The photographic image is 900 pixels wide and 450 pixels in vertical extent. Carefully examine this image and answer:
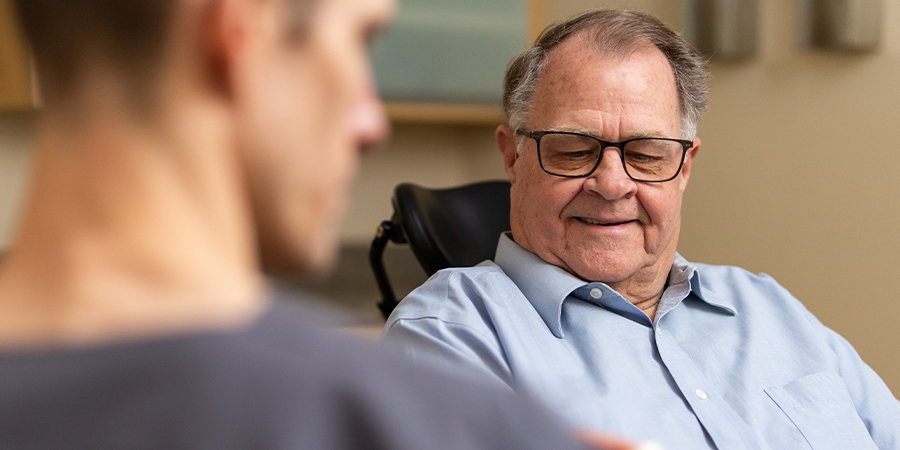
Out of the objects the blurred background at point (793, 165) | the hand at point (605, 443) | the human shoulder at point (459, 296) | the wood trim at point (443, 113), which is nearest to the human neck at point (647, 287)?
the human shoulder at point (459, 296)

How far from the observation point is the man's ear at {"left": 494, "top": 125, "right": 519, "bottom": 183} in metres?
1.49

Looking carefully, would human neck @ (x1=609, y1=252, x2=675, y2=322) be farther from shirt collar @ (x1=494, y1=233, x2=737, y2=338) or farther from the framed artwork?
the framed artwork

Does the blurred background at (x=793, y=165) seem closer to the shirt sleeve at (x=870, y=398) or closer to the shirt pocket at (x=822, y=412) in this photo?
the shirt sleeve at (x=870, y=398)

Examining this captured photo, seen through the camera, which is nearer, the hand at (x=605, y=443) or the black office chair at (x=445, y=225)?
the hand at (x=605, y=443)

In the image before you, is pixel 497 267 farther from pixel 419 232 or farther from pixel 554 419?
pixel 554 419

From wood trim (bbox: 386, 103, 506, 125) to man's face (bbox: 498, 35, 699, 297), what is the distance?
213cm

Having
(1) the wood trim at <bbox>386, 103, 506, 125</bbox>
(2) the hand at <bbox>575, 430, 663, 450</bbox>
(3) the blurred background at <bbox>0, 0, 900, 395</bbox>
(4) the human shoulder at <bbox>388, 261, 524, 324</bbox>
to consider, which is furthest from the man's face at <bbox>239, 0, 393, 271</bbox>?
(1) the wood trim at <bbox>386, 103, 506, 125</bbox>

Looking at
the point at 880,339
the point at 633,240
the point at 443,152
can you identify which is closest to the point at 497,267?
the point at 633,240

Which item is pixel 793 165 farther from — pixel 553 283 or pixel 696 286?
pixel 553 283

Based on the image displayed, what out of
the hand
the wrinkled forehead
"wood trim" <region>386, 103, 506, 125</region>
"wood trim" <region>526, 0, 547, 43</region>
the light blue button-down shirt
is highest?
"wood trim" <region>526, 0, 547, 43</region>

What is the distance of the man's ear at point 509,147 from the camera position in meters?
1.49

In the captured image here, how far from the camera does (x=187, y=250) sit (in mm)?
311

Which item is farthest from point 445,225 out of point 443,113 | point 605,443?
point 443,113

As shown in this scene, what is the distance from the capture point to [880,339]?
1.99 m
